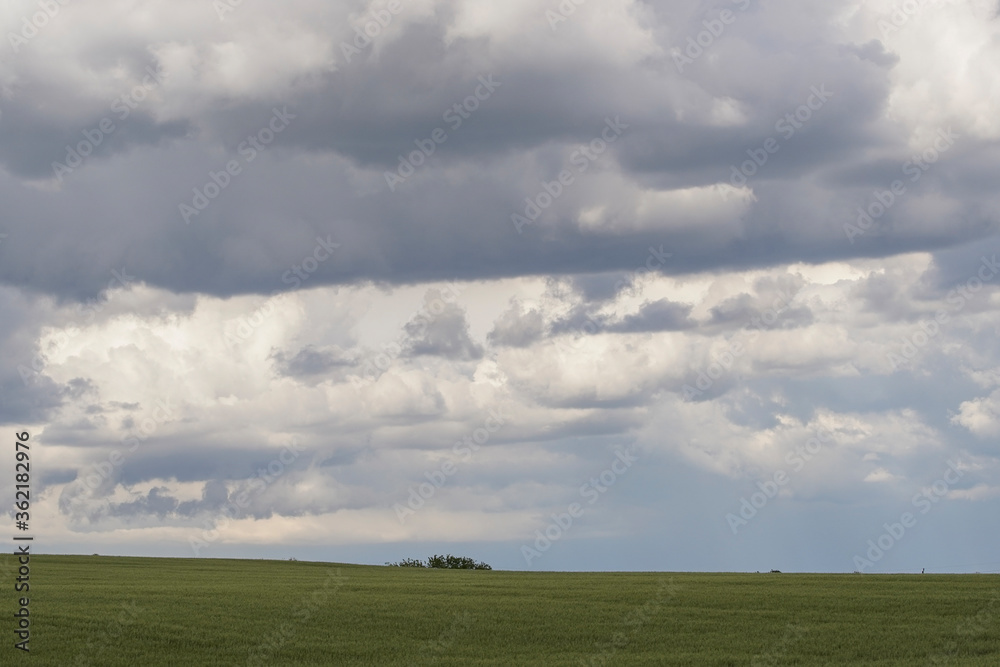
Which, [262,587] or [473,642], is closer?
[473,642]

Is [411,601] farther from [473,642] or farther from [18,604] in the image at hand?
[18,604]

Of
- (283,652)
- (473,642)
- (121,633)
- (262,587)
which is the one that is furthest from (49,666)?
(262,587)

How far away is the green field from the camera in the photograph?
3938 cm

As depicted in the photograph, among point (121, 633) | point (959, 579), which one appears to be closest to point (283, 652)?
point (121, 633)

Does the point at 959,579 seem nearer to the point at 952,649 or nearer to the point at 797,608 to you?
the point at 797,608

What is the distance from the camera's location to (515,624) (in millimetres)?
46281

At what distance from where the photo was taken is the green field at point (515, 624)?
129 ft

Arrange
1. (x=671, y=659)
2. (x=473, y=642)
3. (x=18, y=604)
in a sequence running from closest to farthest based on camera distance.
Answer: (x=671, y=659) < (x=473, y=642) < (x=18, y=604)

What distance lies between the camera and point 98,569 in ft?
272

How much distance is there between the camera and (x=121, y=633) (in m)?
41.0

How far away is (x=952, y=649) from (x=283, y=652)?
25.7 metres

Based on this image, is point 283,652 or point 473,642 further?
point 473,642

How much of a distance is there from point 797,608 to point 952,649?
32.3 ft

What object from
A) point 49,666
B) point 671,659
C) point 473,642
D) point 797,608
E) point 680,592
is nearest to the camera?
point 49,666
